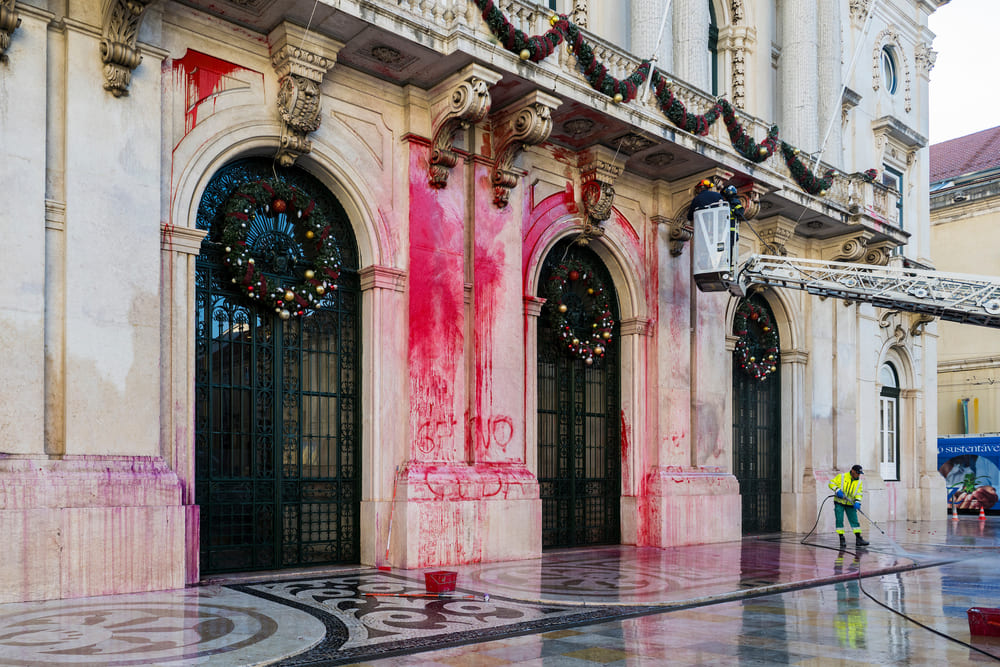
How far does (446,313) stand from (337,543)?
141 inches

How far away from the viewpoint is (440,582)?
9914 millimetres

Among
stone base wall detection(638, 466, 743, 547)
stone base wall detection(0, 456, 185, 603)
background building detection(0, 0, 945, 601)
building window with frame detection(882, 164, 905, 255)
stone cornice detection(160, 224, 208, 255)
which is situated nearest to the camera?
stone base wall detection(0, 456, 185, 603)

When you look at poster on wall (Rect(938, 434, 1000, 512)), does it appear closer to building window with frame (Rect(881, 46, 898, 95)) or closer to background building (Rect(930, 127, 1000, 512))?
background building (Rect(930, 127, 1000, 512))

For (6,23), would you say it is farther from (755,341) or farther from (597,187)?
(755,341)

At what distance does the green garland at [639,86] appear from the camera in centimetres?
1310

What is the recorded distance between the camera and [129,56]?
1047 centimetres

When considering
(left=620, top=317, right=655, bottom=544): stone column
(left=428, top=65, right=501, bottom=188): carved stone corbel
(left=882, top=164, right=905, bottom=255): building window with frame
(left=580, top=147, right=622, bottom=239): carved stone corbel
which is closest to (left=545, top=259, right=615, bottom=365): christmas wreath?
(left=620, top=317, right=655, bottom=544): stone column

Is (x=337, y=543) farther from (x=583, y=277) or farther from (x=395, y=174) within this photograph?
(x=583, y=277)

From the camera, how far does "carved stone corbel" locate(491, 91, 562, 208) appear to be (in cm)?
1365

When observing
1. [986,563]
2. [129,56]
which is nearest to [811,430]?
[986,563]

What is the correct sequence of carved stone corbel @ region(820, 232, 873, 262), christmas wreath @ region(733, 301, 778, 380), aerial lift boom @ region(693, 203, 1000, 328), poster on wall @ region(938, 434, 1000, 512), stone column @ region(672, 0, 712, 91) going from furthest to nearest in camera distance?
poster on wall @ region(938, 434, 1000, 512), carved stone corbel @ region(820, 232, 873, 262), christmas wreath @ region(733, 301, 778, 380), stone column @ region(672, 0, 712, 91), aerial lift boom @ region(693, 203, 1000, 328)

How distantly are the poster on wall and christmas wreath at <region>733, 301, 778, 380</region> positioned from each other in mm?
13850

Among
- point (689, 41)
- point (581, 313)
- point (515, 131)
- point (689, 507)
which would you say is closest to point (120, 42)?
point (515, 131)

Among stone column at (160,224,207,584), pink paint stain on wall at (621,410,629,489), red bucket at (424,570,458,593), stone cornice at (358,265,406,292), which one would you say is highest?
stone cornice at (358,265,406,292)
